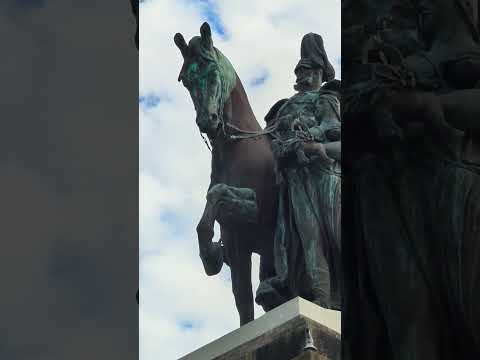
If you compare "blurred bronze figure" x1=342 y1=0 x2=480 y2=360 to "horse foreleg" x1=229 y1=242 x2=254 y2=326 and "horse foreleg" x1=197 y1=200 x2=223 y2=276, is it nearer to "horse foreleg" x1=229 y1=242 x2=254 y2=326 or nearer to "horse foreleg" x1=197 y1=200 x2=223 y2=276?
"horse foreleg" x1=197 y1=200 x2=223 y2=276

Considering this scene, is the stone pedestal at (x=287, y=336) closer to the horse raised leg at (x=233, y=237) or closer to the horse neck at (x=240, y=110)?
the horse raised leg at (x=233, y=237)

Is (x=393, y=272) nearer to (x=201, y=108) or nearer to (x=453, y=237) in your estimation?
(x=453, y=237)

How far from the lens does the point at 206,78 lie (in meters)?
31.8

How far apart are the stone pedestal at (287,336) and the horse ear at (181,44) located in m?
4.91

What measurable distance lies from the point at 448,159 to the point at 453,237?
340 mm

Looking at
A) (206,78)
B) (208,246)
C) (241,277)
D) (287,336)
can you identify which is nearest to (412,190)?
(287,336)

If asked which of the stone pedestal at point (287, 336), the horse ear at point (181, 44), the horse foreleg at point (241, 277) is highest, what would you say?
the horse ear at point (181, 44)

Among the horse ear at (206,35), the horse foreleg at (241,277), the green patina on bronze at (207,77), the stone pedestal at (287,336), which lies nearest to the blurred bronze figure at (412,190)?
the stone pedestal at (287,336)

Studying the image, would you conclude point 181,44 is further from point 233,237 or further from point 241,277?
point 241,277

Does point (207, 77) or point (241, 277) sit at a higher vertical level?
point (207, 77)

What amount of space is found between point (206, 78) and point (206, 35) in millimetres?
1208

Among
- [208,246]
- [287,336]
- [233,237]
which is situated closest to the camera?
[287,336]

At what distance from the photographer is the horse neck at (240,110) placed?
32.6m

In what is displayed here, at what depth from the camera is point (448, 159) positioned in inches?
334
